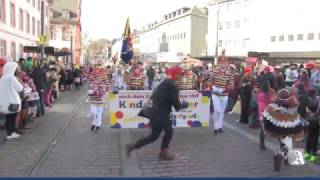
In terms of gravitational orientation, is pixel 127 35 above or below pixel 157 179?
above

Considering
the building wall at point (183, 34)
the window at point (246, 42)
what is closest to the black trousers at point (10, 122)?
the window at point (246, 42)

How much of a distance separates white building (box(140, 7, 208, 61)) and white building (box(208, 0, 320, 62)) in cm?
860

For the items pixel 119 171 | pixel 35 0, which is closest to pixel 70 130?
pixel 119 171

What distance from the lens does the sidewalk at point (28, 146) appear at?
8062 mm

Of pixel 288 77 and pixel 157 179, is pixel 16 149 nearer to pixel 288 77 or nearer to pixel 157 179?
pixel 157 179

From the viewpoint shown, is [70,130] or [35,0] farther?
[35,0]

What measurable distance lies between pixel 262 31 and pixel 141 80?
49500 millimetres

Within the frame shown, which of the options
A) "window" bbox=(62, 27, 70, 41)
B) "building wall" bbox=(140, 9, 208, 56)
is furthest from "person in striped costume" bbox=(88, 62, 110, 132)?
"window" bbox=(62, 27, 70, 41)

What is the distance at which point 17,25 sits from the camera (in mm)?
37219

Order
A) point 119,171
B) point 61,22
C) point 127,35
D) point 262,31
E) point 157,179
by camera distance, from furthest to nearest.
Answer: point 61,22, point 262,31, point 127,35, point 119,171, point 157,179

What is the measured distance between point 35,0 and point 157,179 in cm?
4509

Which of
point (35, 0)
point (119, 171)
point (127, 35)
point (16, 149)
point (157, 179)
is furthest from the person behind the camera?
point (35, 0)

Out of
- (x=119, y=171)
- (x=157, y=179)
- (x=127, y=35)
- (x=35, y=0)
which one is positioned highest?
(x=35, y=0)

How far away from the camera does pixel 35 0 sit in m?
46.0
